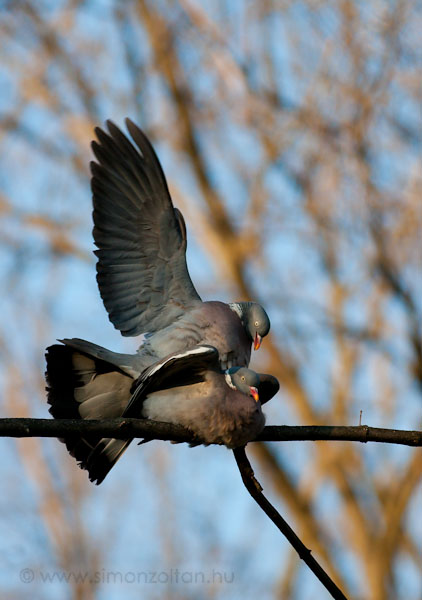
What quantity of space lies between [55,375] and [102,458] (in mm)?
433

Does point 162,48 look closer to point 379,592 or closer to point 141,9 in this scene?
point 141,9

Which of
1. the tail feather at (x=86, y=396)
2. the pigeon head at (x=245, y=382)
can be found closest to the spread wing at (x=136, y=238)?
the tail feather at (x=86, y=396)

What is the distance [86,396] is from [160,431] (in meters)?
0.91

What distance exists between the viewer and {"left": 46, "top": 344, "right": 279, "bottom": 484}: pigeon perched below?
11.7 feet

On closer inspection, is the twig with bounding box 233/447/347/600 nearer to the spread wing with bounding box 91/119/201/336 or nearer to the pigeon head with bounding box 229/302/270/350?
the pigeon head with bounding box 229/302/270/350

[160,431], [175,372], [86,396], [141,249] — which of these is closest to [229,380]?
[175,372]

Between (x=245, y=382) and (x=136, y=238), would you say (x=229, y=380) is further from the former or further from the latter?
(x=136, y=238)

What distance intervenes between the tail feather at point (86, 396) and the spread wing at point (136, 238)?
2.24ft

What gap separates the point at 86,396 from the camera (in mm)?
4055

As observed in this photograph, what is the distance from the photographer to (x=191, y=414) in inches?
142

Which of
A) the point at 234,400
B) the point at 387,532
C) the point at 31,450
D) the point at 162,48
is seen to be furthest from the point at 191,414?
the point at 31,450

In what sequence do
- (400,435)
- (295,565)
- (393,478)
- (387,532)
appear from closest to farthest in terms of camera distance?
(400,435) → (387,532) → (393,478) → (295,565)

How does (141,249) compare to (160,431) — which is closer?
(160,431)

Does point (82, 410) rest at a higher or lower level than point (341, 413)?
lower
